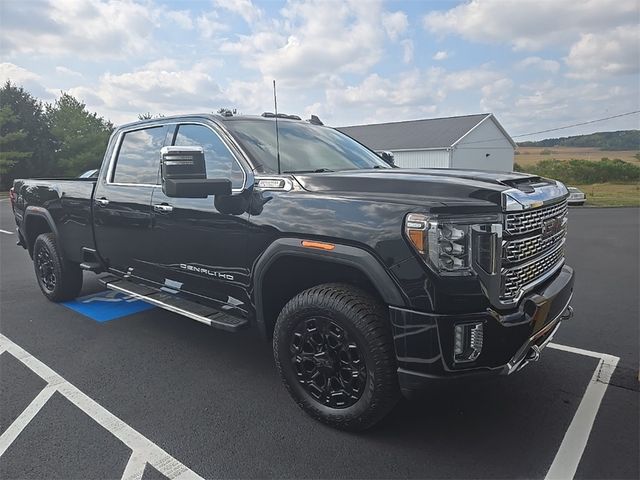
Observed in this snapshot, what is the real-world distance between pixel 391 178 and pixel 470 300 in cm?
86

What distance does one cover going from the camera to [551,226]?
9.61ft

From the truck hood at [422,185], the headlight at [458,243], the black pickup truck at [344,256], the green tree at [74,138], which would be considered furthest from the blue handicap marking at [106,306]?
the green tree at [74,138]

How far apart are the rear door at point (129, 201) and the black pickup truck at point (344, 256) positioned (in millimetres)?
28

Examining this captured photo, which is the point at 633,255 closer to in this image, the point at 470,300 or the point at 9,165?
the point at 470,300

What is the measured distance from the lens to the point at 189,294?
12.7 feet

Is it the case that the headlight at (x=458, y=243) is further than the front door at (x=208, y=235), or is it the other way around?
the front door at (x=208, y=235)

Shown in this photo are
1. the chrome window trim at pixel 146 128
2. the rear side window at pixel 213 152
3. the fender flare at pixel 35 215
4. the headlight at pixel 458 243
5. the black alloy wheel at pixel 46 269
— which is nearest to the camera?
the headlight at pixel 458 243

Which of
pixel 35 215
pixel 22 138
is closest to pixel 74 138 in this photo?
pixel 22 138

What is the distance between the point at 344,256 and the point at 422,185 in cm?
59

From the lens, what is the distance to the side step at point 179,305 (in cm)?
339

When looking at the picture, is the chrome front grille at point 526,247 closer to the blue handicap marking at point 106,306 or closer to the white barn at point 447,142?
the blue handicap marking at point 106,306

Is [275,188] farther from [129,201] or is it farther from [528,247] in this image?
[129,201]

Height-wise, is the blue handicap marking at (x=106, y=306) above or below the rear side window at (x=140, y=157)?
below

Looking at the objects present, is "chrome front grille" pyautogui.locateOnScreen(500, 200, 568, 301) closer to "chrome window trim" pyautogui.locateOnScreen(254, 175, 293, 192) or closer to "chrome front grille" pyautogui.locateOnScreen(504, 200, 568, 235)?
"chrome front grille" pyautogui.locateOnScreen(504, 200, 568, 235)
